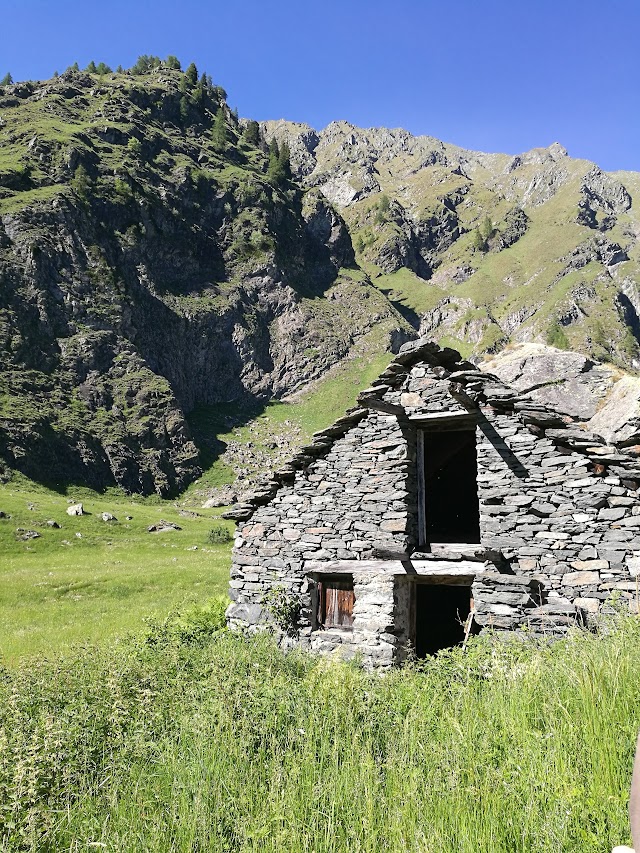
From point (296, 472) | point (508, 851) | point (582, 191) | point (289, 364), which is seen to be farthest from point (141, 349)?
point (582, 191)

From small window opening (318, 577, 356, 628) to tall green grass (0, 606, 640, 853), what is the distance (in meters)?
4.41

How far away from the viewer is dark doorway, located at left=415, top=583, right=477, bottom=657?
48.1 ft

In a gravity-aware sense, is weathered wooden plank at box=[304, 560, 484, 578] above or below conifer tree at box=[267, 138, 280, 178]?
below

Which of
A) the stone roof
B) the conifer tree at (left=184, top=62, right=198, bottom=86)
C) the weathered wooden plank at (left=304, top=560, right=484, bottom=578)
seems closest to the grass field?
the weathered wooden plank at (left=304, top=560, right=484, bottom=578)

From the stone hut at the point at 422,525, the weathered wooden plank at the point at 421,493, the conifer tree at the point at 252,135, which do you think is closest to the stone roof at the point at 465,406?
the stone hut at the point at 422,525

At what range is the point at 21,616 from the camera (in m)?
17.3

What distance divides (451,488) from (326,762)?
1143cm

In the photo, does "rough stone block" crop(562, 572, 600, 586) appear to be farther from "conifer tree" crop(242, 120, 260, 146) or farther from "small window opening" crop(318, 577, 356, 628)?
"conifer tree" crop(242, 120, 260, 146)

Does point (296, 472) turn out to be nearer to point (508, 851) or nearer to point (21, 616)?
point (508, 851)

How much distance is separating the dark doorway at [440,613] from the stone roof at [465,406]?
5374 mm

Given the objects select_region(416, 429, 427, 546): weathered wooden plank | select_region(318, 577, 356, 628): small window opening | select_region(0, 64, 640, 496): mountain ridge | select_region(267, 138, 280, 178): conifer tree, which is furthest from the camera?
select_region(267, 138, 280, 178): conifer tree

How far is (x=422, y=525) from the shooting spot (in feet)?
39.9

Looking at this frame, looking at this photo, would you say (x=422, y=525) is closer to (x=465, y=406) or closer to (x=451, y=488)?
(x=465, y=406)

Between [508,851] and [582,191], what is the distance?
217 metres
